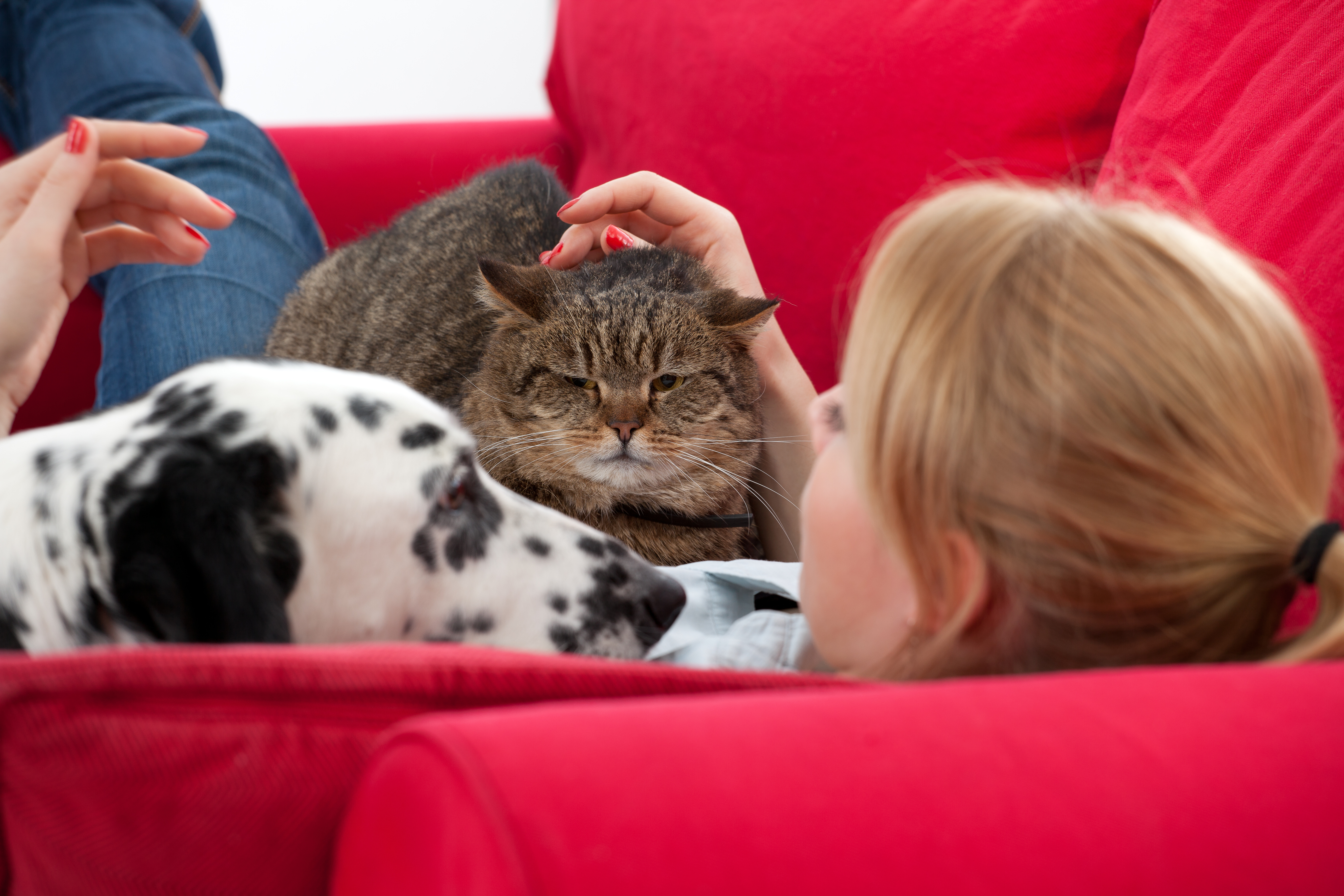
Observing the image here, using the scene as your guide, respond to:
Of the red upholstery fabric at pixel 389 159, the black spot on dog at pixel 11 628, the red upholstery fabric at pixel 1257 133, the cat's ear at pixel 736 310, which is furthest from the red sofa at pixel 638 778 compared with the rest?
the red upholstery fabric at pixel 389 159

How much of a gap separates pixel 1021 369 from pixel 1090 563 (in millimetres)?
175

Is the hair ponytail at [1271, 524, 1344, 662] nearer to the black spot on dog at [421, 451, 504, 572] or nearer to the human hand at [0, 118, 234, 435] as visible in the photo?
the black spot on dog at [421, 451, 504, 572]

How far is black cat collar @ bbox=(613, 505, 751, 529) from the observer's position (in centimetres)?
190

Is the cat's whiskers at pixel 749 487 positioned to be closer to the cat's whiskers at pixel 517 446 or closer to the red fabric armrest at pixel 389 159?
the cat's whiskers at pixel 517 446

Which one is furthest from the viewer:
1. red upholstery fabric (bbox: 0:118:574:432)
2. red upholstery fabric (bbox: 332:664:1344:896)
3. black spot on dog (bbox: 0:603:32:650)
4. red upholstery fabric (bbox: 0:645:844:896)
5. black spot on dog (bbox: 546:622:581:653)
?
red upholstery fabric (bbox: 0:118:574:432)

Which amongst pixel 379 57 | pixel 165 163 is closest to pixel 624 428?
pixel 165 163

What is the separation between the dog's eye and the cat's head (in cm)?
66

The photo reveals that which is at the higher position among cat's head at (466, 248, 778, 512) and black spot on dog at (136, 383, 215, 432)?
black spot on dog at (136, 383, 215, 432)

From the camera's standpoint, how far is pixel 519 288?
174cm

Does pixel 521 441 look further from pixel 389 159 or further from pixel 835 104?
pixel 389 159

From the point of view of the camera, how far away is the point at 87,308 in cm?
262

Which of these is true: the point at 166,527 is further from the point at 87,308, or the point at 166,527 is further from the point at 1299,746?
the point at 87,308

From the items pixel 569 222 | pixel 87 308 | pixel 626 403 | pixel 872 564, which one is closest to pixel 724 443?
pixel 626 403

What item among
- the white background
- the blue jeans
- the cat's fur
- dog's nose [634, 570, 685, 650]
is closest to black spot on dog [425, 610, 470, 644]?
dog's nose [634, 570, 685, 650]
